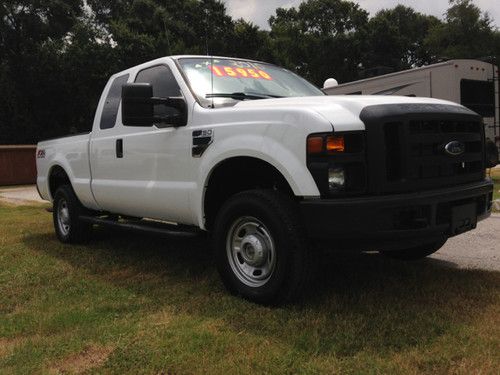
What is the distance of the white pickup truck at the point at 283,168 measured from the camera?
133 inches

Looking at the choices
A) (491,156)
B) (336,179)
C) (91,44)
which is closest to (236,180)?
(336,179)

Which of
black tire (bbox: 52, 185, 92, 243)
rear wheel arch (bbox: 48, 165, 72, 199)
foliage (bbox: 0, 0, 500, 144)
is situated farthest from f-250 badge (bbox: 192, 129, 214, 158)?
foliage (bbox: 0, 0, 500, 144)

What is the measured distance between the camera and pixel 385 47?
49.9 metres

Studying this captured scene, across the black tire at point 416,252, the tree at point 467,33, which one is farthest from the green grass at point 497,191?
the tree at point 467,33

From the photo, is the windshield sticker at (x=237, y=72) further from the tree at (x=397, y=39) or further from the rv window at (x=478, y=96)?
the tree at (x=397, y=39)

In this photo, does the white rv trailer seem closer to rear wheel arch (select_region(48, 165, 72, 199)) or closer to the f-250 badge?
rear wheel arch (select_region(48, 165, 72, 199))

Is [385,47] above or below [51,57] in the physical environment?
above

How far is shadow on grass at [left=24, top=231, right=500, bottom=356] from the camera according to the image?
10.8 feet

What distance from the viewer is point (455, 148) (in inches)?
149

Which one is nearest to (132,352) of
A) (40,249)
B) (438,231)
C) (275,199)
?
(275,199)

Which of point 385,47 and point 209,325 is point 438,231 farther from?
point 385,47

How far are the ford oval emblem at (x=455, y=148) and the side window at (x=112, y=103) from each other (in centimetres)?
326

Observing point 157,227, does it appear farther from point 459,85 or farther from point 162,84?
point 459,85

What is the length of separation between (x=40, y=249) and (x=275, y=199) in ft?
12.6
